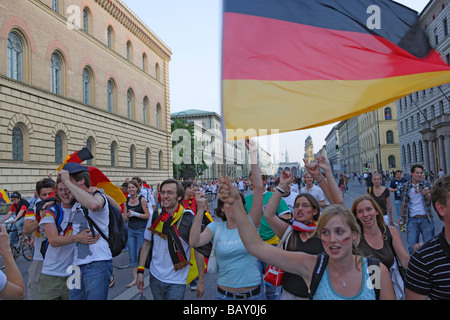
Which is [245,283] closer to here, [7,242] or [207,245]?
[207,245]

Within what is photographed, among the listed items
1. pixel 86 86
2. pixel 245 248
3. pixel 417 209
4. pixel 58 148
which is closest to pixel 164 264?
pixel 245 248

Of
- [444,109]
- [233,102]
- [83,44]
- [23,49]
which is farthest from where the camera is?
[444,109]

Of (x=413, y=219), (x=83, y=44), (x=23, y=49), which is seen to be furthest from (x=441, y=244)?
(x=83, y=44)

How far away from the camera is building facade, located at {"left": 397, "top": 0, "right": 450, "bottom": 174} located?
40875 millimetres

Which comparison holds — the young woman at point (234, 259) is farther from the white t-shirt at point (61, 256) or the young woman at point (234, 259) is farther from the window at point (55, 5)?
the window at point (55, 5)

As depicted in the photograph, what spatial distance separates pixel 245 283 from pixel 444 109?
4821cm

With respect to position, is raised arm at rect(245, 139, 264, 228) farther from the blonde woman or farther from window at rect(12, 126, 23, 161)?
window at rect(12, 126, 23, 161)

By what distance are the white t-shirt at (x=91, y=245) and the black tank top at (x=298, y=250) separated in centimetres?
186

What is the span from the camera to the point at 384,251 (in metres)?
3.50

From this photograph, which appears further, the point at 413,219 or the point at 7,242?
the point at 413,219

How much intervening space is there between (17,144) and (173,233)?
765 inches

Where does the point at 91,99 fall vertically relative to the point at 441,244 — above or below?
above

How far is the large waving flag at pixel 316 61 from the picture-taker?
10.4ft

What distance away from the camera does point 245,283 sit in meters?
3.50
